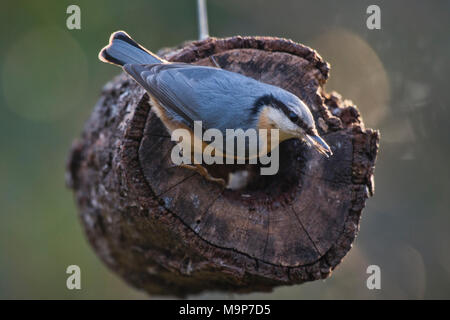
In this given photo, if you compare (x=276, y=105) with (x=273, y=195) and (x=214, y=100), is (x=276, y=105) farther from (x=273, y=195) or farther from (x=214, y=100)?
(x=273, y=195)

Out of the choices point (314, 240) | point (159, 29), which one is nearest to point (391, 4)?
point (159, 29)

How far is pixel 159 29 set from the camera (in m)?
4.96

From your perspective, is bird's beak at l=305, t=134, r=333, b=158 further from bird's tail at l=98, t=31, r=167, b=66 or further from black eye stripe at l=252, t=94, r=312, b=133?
bird's tail at l=98, t=31, r=167, b=66

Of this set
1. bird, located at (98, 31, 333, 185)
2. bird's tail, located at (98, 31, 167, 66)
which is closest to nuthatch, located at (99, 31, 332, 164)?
bird, located at (98, 31, 333, 185)

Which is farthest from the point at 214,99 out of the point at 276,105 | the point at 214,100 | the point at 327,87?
the point at 327,87

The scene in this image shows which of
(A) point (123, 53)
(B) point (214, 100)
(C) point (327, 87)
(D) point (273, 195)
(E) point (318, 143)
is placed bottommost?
(D) point (273, 195)

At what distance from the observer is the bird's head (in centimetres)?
195

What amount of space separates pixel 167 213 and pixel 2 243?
3.12 metres

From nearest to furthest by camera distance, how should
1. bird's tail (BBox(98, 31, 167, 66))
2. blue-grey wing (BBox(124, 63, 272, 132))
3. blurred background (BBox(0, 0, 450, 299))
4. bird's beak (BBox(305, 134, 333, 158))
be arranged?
bird's beak (BBox(305, 134, 333, 158)), blue-grey wing (BBox(124, 63, 272, 132)), bird's tail (BBox(98, 31, 167, 66)), blurred background (BBox(0, 0, 450, 299))

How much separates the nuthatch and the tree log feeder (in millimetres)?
91

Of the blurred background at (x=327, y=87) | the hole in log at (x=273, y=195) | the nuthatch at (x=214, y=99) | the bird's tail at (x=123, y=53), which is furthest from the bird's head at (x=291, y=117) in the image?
the blurred background at (x=327, y=87)

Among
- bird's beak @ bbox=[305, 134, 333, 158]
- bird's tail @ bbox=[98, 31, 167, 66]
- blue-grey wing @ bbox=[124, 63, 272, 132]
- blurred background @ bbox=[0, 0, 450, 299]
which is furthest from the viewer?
blurred background @ bbox=[0, 0, 450, 299]

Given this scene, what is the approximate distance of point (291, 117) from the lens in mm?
1965

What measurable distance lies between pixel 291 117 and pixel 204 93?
393mm
